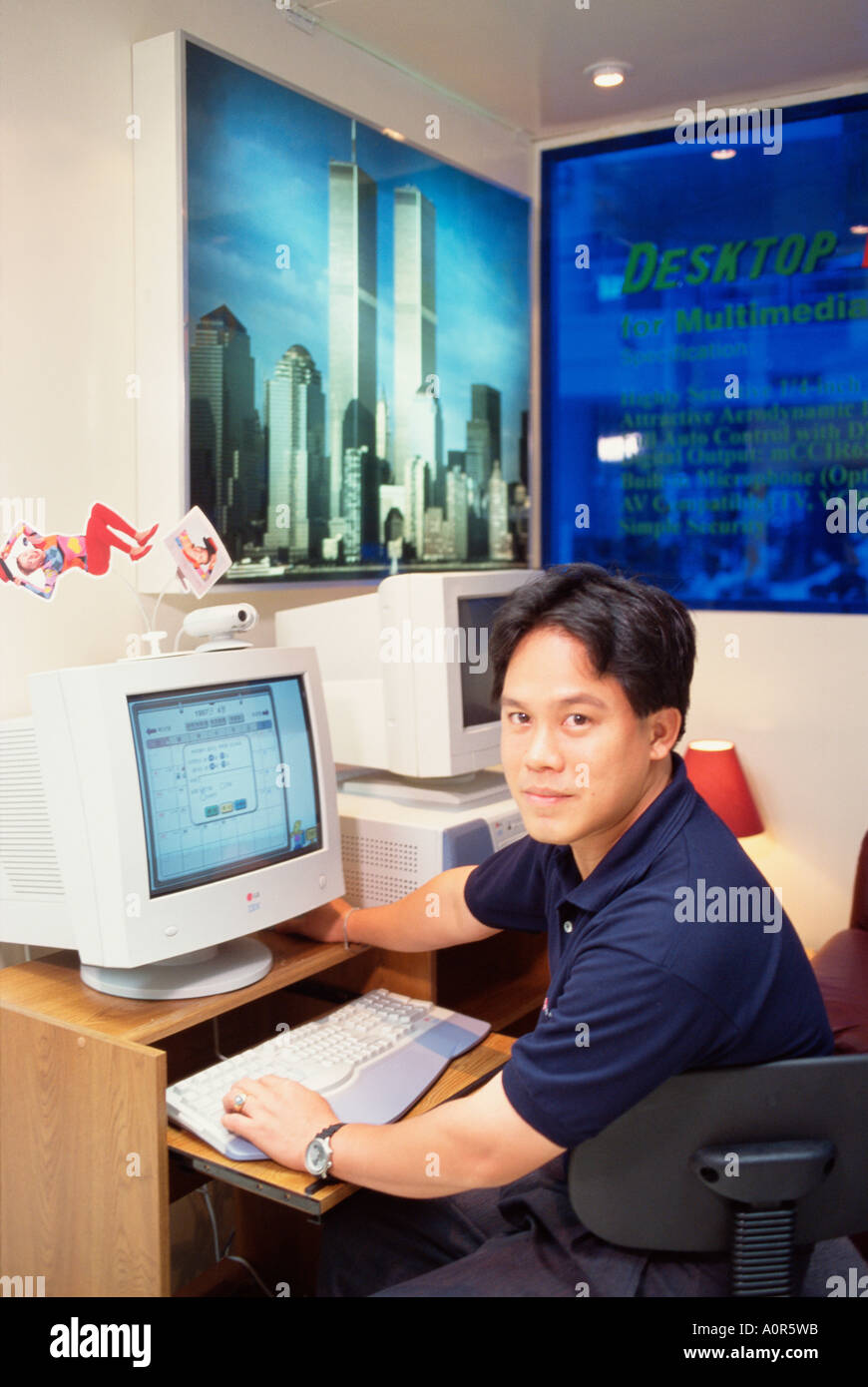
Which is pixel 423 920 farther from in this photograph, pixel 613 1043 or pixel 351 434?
pixel 351 434

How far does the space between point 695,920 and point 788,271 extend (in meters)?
2.42

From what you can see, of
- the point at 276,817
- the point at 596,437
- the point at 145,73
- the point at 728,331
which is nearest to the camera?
the point at 276,817

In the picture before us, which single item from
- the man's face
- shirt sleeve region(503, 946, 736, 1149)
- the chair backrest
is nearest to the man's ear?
the man's face

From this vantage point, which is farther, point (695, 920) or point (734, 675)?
point (734, 675)

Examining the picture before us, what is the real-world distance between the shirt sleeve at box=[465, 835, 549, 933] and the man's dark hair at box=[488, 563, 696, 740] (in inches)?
13.9

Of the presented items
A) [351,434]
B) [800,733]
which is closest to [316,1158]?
[351,434]

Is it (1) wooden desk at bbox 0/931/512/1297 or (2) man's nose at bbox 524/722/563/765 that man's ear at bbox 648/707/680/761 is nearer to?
(2) man's nose at bbox 524/722/563/765

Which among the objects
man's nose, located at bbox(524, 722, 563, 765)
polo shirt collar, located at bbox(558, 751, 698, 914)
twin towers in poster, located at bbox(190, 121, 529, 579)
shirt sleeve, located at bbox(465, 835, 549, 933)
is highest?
twin towers in poster, located at bbox(190, 121, 529, 579)

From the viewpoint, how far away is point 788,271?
319 centimetres

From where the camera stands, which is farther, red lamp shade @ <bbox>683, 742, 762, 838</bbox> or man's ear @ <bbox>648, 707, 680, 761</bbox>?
red lamp shade @ <bbox>683, 742, 762, 838</bbox>

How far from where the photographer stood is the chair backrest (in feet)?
4.01

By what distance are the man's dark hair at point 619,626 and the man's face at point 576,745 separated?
0.6 inches
